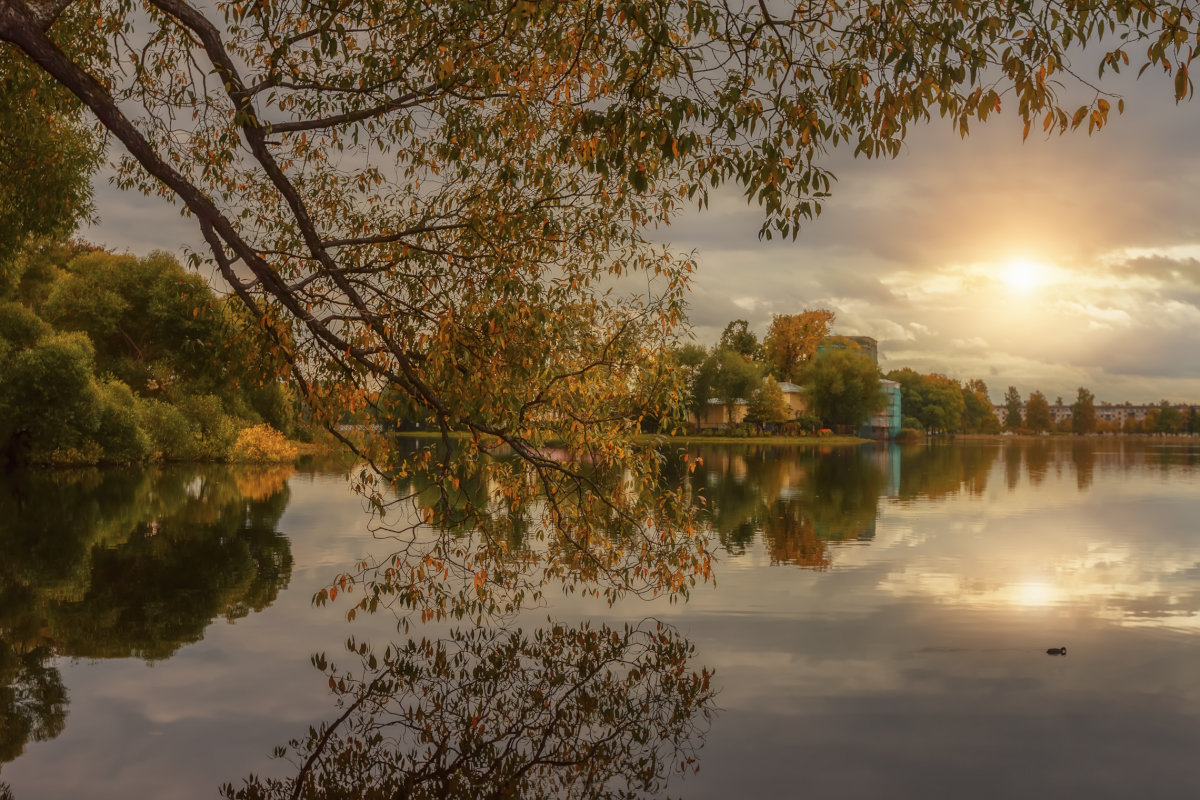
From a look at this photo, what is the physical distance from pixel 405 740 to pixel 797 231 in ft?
15.4

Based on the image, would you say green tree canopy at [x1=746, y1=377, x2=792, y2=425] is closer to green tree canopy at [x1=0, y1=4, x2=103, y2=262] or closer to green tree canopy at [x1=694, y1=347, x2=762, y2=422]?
green tree canopy at [x1=694, y1=347, x2=762, y2=422]

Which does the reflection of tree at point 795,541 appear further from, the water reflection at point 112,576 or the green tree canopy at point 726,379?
the green tree canopy at point 726,379

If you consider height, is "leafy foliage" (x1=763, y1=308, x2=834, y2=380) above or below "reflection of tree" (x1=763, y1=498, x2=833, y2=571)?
above

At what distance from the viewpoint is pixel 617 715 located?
7.68 m

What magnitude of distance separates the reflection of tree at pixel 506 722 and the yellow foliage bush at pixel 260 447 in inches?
1277

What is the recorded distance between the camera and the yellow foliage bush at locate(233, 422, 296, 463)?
39816 mm

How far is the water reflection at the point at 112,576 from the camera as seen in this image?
8.77m

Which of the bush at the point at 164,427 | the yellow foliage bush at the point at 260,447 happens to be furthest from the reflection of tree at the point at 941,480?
the bush at the point at 164,427

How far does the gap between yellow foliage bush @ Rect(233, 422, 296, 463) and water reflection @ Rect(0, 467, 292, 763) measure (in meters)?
14.7

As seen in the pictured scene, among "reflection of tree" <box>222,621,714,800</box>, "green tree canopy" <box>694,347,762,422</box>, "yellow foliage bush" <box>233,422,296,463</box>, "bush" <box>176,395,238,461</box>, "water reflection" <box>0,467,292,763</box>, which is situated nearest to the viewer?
"reflection of tree" <box>222,621,714,800</box>

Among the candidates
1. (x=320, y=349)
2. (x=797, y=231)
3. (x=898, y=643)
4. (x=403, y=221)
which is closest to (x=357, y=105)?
(x=403, y=221)

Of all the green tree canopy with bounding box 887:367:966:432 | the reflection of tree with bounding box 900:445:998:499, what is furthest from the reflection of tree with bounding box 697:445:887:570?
the green tree canopy with bounding box 887:367:966:432

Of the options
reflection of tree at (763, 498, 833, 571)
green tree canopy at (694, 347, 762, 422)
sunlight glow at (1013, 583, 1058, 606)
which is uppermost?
green tree canopy at (694, 347, 762, 422)

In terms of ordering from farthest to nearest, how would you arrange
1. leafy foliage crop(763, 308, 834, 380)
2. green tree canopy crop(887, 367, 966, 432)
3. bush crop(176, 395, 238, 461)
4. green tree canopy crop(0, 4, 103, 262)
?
green tree canopy crop(887, 367, 966, 432) < leafy foliage crop(763, 308, 834, 380) < bush crop(176, 395, 238, 461) < green tree canopy crop(0, 4, 103, 262)
